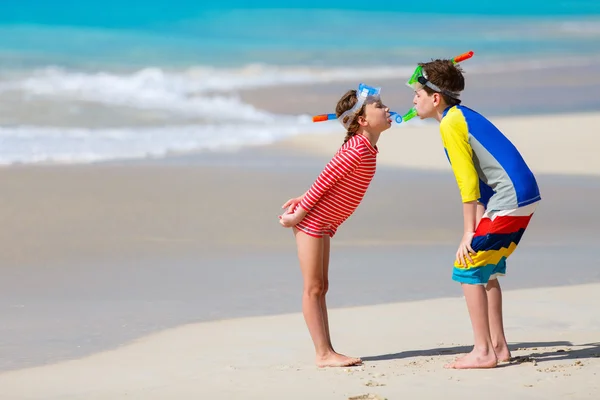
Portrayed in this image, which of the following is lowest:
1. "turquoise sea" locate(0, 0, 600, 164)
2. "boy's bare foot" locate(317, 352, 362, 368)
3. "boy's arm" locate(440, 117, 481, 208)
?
"boy's bare foot" locate(317, 352, 362, 368)

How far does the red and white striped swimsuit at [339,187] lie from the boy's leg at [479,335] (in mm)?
611

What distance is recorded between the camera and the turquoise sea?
17.9 meters

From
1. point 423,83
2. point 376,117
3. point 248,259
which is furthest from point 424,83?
point 248,259

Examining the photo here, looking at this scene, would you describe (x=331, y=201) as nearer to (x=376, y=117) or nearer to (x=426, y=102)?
(x=376, y=117)

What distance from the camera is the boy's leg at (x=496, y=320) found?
4.66 m

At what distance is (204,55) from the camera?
3647 centimetres

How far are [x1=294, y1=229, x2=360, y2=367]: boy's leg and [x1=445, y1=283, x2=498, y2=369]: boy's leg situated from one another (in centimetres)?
49

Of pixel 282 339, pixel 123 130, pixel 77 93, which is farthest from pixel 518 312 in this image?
pixel 77 93

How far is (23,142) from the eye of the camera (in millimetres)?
15477

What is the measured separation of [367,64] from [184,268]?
93.6 feet

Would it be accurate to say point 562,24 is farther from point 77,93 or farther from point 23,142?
point 23,142

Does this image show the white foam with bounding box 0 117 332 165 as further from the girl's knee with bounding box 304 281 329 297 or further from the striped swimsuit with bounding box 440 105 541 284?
the striped swimsuit with bounding box 440 105 541 284

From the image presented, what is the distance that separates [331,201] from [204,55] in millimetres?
32312

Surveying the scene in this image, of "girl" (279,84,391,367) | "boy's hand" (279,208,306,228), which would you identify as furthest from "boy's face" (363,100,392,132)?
"boy's hand" (279,208,306,228)
